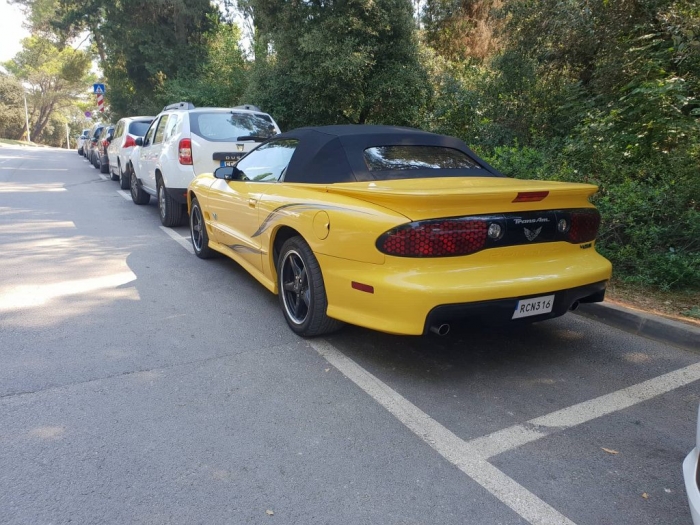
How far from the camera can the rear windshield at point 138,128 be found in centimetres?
1354

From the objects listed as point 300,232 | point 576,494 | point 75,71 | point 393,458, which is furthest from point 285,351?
point 75,71

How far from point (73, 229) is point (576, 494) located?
27.2ft

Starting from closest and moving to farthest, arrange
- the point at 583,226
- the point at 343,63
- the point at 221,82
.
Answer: the point at 583,226
the point at 343,63
the point at 221,82

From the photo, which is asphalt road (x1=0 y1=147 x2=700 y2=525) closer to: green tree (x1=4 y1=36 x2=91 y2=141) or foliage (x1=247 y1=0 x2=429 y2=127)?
foliage (x1=247 y1=0 x2=429 y2=127)

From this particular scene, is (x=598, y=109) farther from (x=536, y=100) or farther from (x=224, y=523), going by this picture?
(x=224, y=523)

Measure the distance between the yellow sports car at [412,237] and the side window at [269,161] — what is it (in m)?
0.05

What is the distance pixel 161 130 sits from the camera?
9.52m

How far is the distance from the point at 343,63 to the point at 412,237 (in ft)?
32.4

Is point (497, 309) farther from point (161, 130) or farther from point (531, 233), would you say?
→ point (161, 130)

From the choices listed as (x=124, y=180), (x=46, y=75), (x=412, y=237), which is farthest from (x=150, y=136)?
(x=46, y=75)

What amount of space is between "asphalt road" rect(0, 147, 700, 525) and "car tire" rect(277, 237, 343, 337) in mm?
145

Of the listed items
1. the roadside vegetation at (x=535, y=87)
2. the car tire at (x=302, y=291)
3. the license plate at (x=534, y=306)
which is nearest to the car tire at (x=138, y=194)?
the roadside vegetation at (x=535, y=87)

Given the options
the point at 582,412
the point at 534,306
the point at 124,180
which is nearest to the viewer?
the point at 582,412

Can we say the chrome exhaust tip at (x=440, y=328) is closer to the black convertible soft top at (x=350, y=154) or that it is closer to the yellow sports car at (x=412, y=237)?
the yellow sports car at (x=412, y=237)
